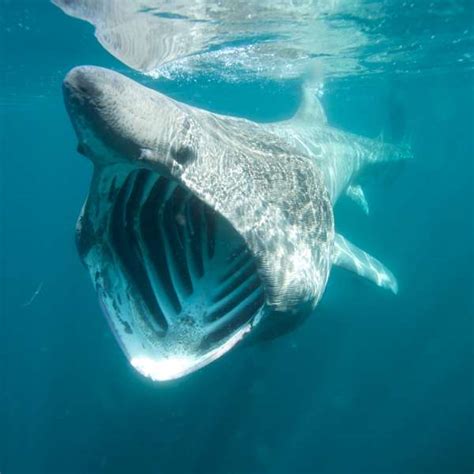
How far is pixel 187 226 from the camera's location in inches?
152

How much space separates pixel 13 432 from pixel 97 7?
1444cm

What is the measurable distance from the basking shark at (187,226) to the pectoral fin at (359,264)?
2.30m

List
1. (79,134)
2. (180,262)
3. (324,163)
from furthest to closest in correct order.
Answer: (324,163)
(180,262)
(79,134)

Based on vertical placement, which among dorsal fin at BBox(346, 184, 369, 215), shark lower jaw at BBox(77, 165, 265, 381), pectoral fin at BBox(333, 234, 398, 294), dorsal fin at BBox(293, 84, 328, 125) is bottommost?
shark lower jaw at BBox(77, 165, 265, 381)

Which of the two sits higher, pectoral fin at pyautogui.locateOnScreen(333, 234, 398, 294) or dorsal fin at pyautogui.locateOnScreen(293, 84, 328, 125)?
dorsal fin at pyautogui.locateOnScreen(293, 84, 328, 125)

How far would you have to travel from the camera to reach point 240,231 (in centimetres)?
287

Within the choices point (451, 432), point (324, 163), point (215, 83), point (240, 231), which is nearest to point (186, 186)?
point (240, 231)

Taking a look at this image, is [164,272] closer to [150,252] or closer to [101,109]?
[150,252]

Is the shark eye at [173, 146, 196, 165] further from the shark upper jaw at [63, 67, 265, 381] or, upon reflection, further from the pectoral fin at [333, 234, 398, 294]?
the pectoral fin at [333, 234, 398, 294]

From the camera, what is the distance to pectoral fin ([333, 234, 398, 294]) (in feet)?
21.1

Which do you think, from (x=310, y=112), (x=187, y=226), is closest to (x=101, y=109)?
(x=187, y=226)

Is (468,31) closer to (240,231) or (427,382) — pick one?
(427,382)

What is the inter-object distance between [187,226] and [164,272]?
0.48 m

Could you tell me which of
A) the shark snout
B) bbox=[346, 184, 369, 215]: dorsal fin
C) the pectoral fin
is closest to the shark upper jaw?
the shark snout
